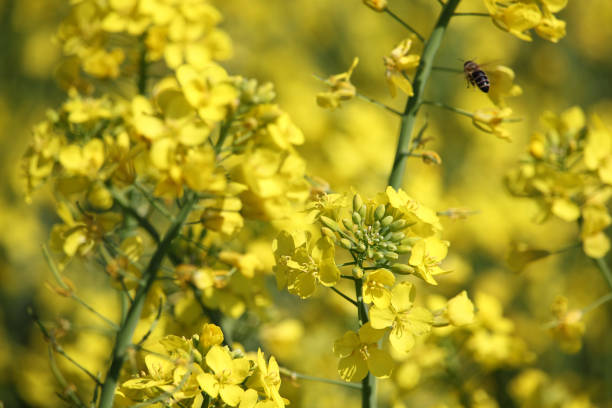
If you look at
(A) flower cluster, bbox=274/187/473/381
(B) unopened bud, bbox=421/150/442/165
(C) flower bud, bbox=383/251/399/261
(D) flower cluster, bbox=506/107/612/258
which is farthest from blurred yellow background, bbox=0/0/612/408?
(C) flower bud, bbox=383/251/399/261

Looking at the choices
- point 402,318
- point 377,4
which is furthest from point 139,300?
point 377,4

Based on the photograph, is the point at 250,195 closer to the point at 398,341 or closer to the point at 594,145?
the point at 398,341

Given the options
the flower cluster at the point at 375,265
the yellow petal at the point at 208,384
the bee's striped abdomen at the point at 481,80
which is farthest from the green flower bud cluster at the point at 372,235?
the bee's striped abdomen at the point at 481,80

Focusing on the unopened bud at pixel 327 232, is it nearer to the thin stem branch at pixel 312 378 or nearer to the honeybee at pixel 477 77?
the thin stem branch at pixel 312 378

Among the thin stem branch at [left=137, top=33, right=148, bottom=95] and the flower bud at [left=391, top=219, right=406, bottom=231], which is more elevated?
the thin stem branch at [left=137, top=33, right=148, bottom=95]

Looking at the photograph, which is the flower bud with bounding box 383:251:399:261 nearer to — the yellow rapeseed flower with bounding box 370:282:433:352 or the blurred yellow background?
the yellow rapeseed flower with bounding box 370:282:433:352

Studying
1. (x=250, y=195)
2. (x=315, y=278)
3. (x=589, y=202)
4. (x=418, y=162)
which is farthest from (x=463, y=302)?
(x=418, y=162)

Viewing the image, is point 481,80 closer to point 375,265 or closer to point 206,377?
point 375,265

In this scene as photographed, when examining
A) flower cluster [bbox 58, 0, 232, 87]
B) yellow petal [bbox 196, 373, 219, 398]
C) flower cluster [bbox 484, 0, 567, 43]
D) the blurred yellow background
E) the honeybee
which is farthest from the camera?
the blurred yellow background
